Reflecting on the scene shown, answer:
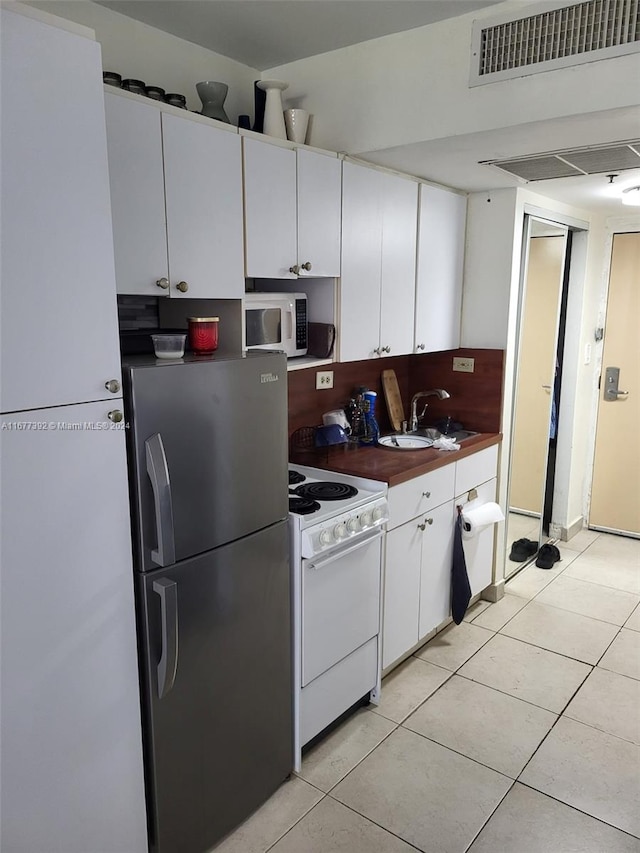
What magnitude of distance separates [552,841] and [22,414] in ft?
6.70

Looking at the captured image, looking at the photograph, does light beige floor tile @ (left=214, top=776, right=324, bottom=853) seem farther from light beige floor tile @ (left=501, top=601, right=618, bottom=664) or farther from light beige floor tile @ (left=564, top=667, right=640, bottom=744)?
light beige floor tile @ (left=501, top=601, right=618, bottom=664)

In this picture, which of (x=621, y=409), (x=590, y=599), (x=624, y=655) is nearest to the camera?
(x=624, y=655)

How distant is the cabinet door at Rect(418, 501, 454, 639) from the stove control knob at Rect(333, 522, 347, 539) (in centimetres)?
69

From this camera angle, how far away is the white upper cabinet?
10.3 feet

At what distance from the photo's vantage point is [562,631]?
3.33 meters

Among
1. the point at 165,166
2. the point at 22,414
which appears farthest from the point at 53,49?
the point at 22,414

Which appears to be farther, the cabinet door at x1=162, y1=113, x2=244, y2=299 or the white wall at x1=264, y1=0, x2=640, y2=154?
the white wall at x1=264, y1=0, x2=640, y2=154

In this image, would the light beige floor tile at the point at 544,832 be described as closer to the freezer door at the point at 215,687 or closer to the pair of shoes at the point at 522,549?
the freezer door at the point at 215,687

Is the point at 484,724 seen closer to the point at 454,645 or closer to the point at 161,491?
the point at 454,645

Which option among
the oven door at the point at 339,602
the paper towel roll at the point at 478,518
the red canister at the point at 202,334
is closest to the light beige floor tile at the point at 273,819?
the oven door at the point at 339,602

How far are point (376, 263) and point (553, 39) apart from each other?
3.54 feet

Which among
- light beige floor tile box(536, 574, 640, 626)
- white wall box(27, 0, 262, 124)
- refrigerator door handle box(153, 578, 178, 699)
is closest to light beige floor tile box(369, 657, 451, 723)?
light beige floor tile box(536, 574, 640, 626)

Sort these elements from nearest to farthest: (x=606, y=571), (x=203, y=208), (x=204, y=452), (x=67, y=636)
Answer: (x=67, y=636)
(x=204, y=452)
(x=203, y=208)
(x=606, y=571)

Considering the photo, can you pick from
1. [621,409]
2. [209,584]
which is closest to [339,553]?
[209,584]
